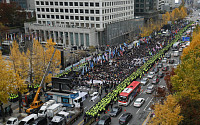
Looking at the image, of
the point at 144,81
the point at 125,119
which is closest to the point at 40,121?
the point at 125,119

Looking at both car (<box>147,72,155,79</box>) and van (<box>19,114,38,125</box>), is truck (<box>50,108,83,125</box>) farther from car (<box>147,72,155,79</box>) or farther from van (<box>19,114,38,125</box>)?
car (<box>147,72,155,79</box>)

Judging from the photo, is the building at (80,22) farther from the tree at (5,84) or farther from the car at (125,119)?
the car at (125,119)

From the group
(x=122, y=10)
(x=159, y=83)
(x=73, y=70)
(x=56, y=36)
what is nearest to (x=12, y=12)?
(x=56, y=36)

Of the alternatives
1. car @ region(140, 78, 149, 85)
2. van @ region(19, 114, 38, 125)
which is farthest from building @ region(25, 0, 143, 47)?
van @ region(19, 114, 38, 125)

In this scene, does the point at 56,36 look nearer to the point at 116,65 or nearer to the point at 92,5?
the point at 92,5

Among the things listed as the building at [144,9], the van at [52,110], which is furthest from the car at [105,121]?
the building at [144,9]

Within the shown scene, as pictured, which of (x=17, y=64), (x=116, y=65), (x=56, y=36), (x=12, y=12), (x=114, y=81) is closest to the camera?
(x=17, y=64)
